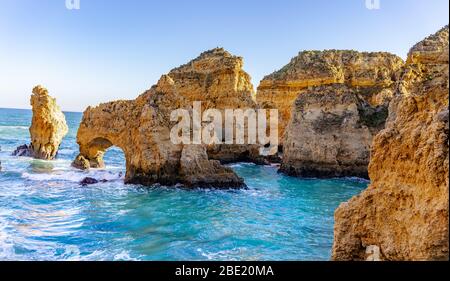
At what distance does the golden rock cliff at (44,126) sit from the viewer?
32625 millimetres

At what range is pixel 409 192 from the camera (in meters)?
5.19

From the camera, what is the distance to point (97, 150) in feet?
90.3

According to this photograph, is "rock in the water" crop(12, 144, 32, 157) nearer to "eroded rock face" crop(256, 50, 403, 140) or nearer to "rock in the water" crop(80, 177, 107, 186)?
"rock in the water" crop(80, 177, 107, 186)

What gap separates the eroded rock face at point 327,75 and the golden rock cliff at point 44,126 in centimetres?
2028

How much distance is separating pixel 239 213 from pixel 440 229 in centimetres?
1197

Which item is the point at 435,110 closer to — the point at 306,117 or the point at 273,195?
the point at 273,195

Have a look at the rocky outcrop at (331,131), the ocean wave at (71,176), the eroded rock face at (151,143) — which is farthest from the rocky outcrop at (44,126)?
the rocky outcrop at (331,131)

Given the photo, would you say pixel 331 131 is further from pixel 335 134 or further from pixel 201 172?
pixel 201 172

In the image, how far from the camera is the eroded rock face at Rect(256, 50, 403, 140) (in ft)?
115

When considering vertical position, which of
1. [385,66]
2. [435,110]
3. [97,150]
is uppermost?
[385,66]

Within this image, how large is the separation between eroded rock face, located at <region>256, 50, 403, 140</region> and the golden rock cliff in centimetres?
2028

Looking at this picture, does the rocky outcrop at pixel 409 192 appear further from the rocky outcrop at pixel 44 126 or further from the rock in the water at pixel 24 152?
the rock in the water at pixel 24 152
